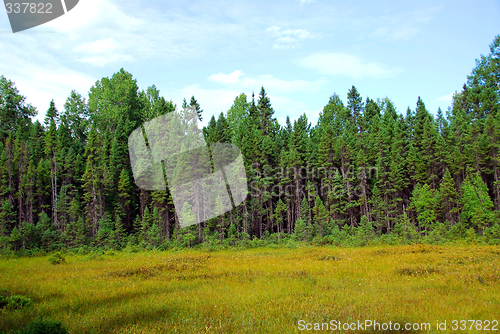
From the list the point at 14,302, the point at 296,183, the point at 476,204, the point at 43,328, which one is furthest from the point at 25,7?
the point at 296,183

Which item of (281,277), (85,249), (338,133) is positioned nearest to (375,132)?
(338,133)

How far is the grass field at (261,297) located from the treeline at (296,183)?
1497cm

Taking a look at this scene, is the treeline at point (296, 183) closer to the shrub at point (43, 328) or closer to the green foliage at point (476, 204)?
the green foliage at point (476, 204)

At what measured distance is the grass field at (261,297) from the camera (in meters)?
7.23

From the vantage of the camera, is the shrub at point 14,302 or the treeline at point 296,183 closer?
the shrub at point 14,302

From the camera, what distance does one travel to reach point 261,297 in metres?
9.64

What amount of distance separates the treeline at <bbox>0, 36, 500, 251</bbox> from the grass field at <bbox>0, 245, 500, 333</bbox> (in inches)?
589

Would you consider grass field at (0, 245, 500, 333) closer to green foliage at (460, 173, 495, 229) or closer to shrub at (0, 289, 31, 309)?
shrub at (0, 289, 31, 309)

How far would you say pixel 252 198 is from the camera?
37719mm

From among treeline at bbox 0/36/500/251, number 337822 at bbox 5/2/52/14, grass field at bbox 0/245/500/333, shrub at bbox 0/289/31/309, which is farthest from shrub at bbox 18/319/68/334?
treeline at bbox 0/36/500/251

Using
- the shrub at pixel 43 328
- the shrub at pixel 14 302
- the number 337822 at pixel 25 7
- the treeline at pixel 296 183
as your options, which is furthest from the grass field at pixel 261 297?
the treeline at pixel 296 183

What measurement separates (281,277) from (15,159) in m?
42.4

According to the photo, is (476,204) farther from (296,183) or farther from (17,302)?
(17,302)

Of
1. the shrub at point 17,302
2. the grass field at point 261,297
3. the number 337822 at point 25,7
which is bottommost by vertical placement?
the grass field at point 261,297
